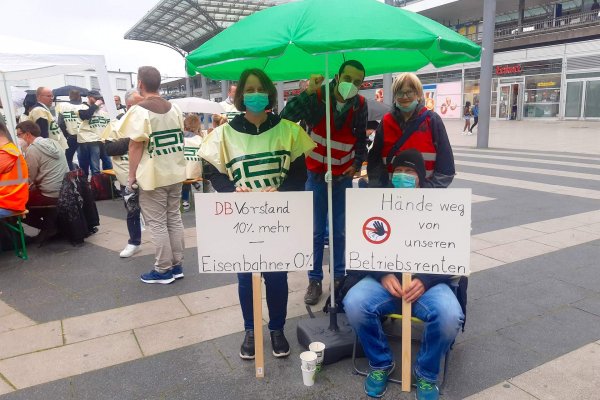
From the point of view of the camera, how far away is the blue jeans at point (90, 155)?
328 inches

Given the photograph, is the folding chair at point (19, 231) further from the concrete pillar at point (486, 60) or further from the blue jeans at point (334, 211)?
the concrete pillar at point (486, 60)

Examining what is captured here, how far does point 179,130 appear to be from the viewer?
4.00 m

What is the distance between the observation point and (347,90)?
2.85 meters

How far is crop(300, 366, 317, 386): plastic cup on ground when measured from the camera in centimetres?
252

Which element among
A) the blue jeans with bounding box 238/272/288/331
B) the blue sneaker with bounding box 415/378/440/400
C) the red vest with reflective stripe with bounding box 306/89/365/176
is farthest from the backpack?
the blue sneaker with bounding box 415/378/440/400

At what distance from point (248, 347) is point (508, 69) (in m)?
29.8

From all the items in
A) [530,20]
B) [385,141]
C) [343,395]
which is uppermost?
[530,20]

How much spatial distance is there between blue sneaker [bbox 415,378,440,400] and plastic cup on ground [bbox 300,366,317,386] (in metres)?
0.57

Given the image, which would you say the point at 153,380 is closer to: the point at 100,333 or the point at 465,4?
the point at 100,333

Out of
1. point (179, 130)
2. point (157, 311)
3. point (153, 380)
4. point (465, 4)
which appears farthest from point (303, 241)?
point (465, 4)

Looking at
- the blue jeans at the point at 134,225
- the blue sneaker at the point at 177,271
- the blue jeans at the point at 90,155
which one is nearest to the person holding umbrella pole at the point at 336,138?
the blue sneaker at the point at 177,271

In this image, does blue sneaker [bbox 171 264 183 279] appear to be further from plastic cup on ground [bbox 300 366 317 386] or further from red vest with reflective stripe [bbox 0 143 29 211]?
plastic cup on ground [bbox 300 366 317 386]

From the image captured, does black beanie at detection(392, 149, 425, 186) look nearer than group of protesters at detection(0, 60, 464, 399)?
No

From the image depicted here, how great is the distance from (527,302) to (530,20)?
113 feet
